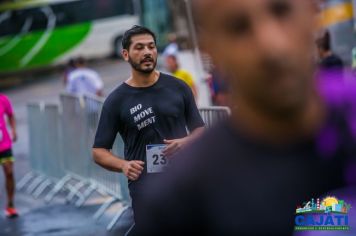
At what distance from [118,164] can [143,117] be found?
369mm

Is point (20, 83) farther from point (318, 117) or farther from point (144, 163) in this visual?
point (318, 117)

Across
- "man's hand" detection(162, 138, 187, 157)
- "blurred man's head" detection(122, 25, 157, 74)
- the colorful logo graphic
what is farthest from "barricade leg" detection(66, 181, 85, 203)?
the colorful logo graphic

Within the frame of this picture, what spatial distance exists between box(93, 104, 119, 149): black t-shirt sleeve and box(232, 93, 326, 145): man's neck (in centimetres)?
425

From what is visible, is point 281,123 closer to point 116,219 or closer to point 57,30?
point 116,219

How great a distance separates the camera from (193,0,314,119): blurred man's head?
1527 millimetres

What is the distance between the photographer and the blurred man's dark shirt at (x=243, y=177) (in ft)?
5.61

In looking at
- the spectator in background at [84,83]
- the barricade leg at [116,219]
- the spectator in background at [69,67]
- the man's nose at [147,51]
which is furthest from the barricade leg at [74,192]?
the spectator in background at [69,67]

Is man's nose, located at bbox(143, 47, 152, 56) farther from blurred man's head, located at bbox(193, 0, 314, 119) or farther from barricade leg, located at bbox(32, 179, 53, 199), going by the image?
barricade leg, located at bbox(32, 179, 53, 199)

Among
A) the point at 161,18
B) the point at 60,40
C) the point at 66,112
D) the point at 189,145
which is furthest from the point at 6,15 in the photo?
the point at 189,145

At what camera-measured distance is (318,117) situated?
1689mm

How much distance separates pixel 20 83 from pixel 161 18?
10010 mm

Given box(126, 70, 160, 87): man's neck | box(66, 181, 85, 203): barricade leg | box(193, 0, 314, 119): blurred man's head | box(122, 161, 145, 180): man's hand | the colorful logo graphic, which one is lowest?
box(66, 181, 85, 203): barricade leg

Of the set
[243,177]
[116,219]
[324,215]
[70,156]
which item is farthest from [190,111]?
[70,156]

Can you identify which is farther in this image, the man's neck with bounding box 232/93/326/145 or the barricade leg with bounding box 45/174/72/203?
the barricade leg with bounding box 45/174/72/203
